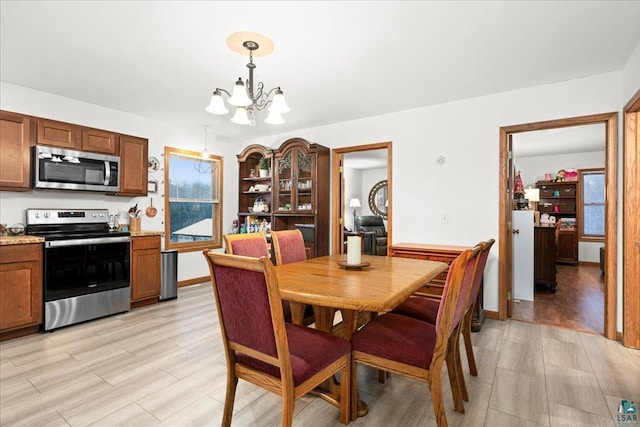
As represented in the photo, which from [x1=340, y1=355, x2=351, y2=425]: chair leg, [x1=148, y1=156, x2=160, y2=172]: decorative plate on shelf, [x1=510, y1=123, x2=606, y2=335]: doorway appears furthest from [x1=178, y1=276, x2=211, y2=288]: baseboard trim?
[x1=510, y1=123, x2=606, y2=335]: doorway

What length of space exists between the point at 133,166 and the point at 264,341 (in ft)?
11.6

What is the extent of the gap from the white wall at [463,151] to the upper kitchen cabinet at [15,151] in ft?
12.2

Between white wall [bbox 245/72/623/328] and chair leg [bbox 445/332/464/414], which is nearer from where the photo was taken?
chair leg [bbox 445/332/464/414]

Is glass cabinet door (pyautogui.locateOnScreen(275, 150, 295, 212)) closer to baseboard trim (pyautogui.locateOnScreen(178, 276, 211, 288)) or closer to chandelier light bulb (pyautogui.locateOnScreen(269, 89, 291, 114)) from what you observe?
baseboard trim (pyautogui.locateOnScreen(178, 276, 211, 288))

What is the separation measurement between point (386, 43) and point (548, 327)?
3046 mm

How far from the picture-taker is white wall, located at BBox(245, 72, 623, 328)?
10.1 feet

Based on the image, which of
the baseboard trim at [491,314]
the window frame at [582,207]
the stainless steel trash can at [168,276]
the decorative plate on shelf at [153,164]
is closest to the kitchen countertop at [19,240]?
the stainless steel trash can at [168,276]

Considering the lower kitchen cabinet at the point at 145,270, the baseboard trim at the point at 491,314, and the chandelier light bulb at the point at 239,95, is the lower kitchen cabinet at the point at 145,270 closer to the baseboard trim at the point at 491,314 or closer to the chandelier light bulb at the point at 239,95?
the chandelier light bulb at the point at 239,95

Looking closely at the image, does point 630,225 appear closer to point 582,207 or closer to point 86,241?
point 86,241

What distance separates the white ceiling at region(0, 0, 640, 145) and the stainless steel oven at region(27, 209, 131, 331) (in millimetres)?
1381

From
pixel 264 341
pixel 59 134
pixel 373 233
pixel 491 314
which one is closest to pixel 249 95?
pixel 264 341

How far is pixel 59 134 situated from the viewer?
133 inches

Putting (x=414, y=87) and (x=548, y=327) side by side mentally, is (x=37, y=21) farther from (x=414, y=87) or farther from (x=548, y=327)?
(x=548, y=327)

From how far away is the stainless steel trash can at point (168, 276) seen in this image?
4.05m
